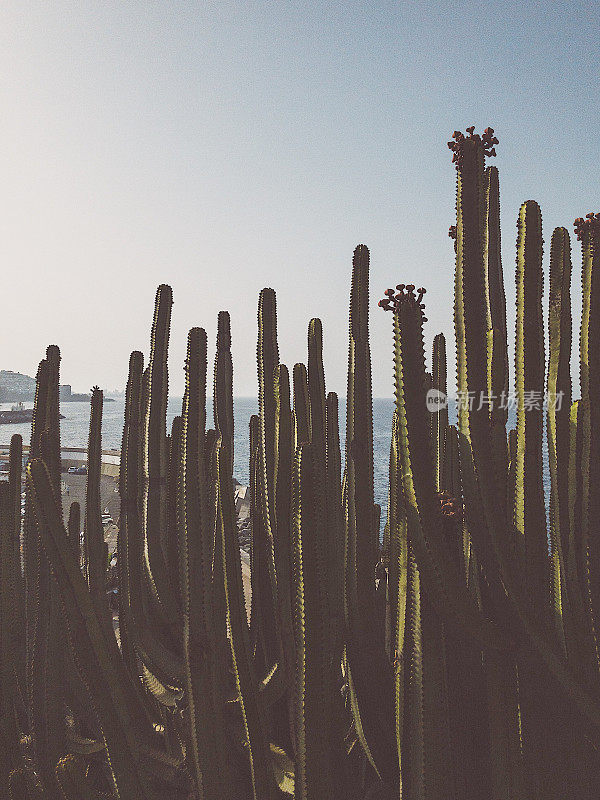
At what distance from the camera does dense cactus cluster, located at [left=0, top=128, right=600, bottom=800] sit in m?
1.46

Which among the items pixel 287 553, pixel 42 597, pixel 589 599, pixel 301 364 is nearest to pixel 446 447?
pixel 301 364

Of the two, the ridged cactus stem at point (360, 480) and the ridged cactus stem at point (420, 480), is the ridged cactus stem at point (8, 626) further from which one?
the ridged cactus stem at point (420, 480)

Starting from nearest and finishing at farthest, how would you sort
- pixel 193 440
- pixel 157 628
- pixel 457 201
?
pixel 457 201, pixel 193 440, pixel 157 628

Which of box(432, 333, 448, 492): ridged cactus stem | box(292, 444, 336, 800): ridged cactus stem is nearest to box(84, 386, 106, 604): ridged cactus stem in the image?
box(292, 444, 336, 800): ridged cactus stem

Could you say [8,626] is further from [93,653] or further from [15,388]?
[15,388]

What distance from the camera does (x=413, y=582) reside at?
1.47 meters

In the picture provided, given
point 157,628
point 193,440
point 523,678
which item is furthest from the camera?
point 157,628

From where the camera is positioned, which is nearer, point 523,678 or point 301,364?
point 523,678

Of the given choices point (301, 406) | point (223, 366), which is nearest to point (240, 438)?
point (223, 366)

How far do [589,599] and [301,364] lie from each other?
148 cm

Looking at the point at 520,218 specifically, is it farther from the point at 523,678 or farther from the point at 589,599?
the point at 523,678

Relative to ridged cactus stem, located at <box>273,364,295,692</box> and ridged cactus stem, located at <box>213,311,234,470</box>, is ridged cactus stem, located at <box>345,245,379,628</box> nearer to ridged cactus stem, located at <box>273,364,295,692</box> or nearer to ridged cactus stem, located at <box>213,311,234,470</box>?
ridged cactus stem, located at <box>273,364,295,692</box>

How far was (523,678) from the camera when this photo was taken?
1.51 meters

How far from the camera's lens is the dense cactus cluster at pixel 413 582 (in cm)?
146
